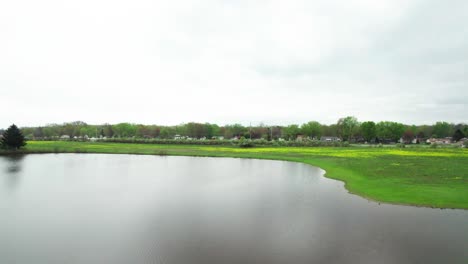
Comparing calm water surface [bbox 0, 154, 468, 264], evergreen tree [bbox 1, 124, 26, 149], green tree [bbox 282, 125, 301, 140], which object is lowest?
calm water surface [bbox 0, 154, 468, 264]

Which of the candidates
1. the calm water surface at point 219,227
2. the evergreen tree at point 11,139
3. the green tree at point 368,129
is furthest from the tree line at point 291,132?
the calm water surface at point 219,227

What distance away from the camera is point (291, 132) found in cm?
13600

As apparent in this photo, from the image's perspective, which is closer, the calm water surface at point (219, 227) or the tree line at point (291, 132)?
the calm water surface at point (219, 227)

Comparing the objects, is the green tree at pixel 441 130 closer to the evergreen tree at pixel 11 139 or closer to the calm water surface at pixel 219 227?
the calm water surface at pixel 219 227

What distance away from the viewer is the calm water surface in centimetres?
1110

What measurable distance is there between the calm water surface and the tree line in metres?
102

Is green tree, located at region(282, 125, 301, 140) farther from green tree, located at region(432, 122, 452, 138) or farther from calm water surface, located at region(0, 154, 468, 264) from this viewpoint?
calm water surface, located at region(0, 154, 468, 264)

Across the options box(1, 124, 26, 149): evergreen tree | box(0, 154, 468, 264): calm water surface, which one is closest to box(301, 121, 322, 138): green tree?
box(1, 124, 26, 149): evergreen tree

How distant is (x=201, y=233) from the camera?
43.5 feet

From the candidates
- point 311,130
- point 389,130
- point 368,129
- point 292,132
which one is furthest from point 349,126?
point 292,132

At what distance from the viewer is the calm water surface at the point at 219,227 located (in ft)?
36.4

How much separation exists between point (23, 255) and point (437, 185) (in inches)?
1095

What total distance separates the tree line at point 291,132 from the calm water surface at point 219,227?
102391 millimetres

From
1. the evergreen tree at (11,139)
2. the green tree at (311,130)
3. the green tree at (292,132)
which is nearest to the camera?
the evergreen tree at (11,139)
